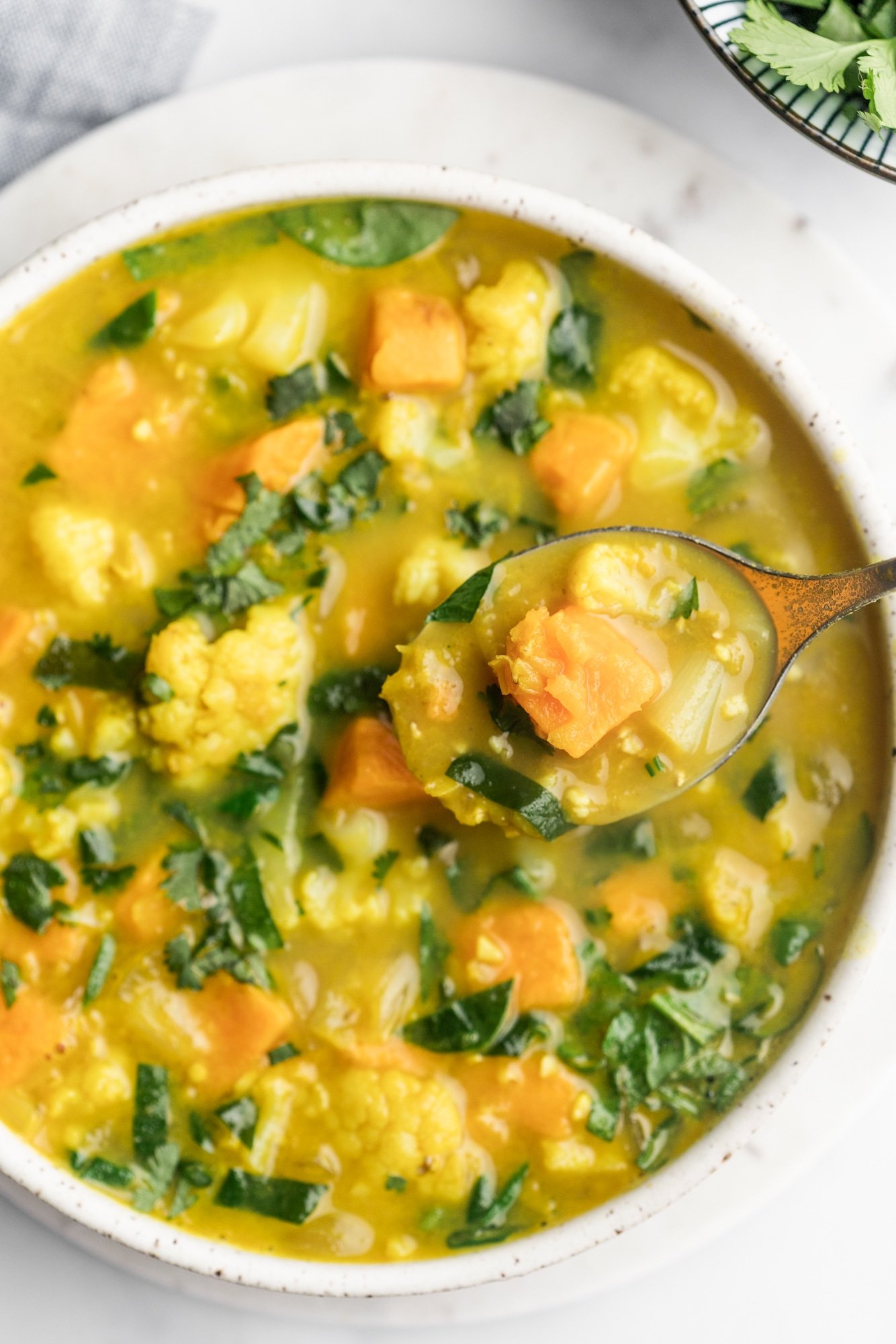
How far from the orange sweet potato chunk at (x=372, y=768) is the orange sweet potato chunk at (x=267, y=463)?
572 millimetres

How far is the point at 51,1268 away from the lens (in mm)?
2967

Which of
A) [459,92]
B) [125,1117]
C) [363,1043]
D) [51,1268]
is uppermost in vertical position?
[459,92]

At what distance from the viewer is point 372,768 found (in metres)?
2.70

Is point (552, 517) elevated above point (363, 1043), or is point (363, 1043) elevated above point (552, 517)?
point (552, 517)

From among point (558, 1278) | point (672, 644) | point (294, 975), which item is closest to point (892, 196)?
point (672, 644)

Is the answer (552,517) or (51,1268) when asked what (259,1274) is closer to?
(51,1268)

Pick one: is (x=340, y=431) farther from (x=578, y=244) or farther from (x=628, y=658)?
(x=628, y=658)

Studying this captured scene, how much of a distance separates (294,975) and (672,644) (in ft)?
3.90

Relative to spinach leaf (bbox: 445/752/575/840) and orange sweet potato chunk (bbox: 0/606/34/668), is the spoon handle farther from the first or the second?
orange sweet potato chunk (bbox: 0/606/34/668)

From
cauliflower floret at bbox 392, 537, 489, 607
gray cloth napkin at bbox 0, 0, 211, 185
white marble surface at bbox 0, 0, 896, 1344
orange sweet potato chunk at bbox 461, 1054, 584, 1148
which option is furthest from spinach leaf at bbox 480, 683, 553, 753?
gray cloth napkin at bbox 0, 0, 211, 185

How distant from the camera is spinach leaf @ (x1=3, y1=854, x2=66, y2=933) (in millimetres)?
2752

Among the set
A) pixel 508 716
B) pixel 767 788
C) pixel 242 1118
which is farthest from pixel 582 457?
pixel 242 1118

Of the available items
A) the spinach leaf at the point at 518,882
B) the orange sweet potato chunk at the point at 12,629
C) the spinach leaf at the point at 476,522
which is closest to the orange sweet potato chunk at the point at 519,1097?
the spinach leaf at the point at 518,882

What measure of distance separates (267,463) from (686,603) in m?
0.98
